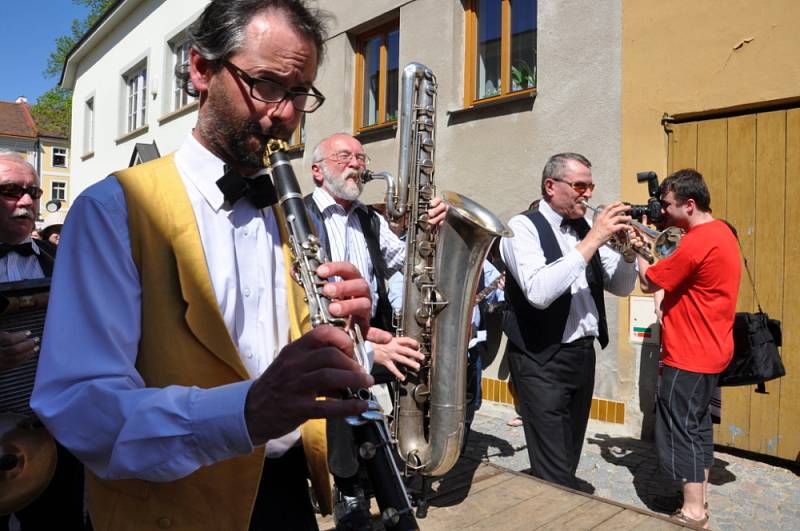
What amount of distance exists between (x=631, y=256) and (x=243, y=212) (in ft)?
8.84

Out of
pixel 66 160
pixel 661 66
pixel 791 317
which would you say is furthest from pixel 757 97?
pixel 66 160

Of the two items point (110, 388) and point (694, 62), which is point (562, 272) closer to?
point (110, 388)

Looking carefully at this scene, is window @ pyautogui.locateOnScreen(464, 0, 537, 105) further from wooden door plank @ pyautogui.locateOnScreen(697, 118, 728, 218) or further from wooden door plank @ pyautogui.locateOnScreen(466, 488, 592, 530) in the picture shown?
wooden door plank @ pyautogui.locateOnScreen(466, 488, 592, 530)

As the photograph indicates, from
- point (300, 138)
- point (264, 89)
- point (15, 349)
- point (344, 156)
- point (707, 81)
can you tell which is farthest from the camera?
point (300, 138)

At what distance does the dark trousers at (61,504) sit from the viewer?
242 cm

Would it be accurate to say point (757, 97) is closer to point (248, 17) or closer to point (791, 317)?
point (791, 317)

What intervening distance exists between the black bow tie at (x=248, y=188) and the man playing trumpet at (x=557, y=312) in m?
1.89

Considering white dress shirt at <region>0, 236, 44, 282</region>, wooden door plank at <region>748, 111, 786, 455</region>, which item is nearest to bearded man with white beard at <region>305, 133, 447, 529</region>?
white dress shirt at <region>0, 236, 44, 282</region>

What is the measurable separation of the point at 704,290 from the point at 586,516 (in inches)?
78.4

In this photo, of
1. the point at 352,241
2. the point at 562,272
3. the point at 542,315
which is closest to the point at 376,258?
the point at 352,241

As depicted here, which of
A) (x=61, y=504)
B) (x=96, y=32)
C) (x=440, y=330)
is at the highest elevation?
(x=96, y=32)

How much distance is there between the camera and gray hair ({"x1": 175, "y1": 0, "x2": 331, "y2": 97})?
1271 mm

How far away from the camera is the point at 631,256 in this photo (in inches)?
134

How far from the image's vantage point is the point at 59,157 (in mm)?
38312
